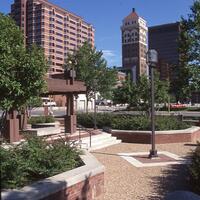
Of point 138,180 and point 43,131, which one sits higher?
point 43,131

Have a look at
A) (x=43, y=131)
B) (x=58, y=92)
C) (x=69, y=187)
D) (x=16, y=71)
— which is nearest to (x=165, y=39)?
(x=58, y=92)

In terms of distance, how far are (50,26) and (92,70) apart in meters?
120

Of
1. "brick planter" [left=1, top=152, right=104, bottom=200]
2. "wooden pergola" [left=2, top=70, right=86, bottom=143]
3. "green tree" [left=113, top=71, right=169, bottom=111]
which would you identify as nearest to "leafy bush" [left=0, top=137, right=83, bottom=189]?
"brick planter" [left=1, top=152, right=104, bottom=200]

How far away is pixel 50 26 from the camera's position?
15475 centimetres

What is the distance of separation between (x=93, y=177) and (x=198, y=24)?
10831mm

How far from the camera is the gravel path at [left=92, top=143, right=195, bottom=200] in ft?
28.9

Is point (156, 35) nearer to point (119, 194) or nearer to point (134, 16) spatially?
point (119, 194)

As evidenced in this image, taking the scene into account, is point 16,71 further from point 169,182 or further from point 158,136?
point 158,136

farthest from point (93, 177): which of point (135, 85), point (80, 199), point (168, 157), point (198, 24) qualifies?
point (135, 85)

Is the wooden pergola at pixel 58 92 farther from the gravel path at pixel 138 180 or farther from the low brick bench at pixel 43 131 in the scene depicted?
the gravel path at pixel 138 180

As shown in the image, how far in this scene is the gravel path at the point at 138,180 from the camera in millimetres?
8797

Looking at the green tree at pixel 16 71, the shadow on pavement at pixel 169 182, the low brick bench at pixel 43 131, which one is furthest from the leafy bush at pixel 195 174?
the low brick bench at pixel 43 131

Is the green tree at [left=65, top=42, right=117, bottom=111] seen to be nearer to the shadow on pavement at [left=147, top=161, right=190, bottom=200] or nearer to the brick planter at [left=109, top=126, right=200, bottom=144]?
the brick planter at [left=109, top=126, right=200, bottom=144]

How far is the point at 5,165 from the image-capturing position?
7.14 metres
